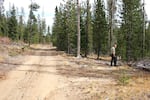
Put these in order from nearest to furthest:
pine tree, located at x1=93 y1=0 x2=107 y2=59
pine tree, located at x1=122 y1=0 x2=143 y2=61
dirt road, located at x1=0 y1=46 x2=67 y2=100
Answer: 1. dirt road, located at x1=0 y1=46 x2=67 y2=100
2. pine tree, located at x1=122 y1=0 x2=143 y2=61
3. pine tree, located at x1=93 y1=0 x2=107 y2=59

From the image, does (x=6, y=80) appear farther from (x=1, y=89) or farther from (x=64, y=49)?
(x=64, y=49)

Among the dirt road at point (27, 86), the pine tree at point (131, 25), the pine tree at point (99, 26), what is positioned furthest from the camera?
the pine tree at point (99, 26)

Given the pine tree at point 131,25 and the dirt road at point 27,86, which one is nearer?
the dirt road at point 27,86

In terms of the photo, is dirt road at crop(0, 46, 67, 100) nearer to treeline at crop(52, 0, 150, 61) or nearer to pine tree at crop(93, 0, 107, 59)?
treeline at crop(52, 0, 150, 61)

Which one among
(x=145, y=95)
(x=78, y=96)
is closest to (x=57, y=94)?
(x=78, y=96)

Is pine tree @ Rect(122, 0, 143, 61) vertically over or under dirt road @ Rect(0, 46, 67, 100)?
over

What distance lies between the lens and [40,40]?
145 m

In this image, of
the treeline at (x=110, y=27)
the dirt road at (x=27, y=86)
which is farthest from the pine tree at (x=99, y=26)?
the dirt road at (x=27, y=86)

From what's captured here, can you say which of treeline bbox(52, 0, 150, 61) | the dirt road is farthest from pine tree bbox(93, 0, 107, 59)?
the dirt road

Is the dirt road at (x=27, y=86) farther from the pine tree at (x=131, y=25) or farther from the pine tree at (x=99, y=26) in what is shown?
the pine tree at (x=99, y=26)

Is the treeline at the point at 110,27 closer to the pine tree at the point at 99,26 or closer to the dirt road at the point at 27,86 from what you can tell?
the pine tree at the point at 99,26

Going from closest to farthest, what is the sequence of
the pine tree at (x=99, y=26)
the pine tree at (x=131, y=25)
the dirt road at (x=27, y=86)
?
1. the dirt road at (x=27, y=86)
2. the pine tree at (x=131, y=25)
3. the pine tree at (x=99, y=26)

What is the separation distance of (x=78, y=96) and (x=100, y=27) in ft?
141

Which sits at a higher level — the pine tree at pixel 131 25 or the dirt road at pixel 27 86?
the pine tree at pixel 131 25
